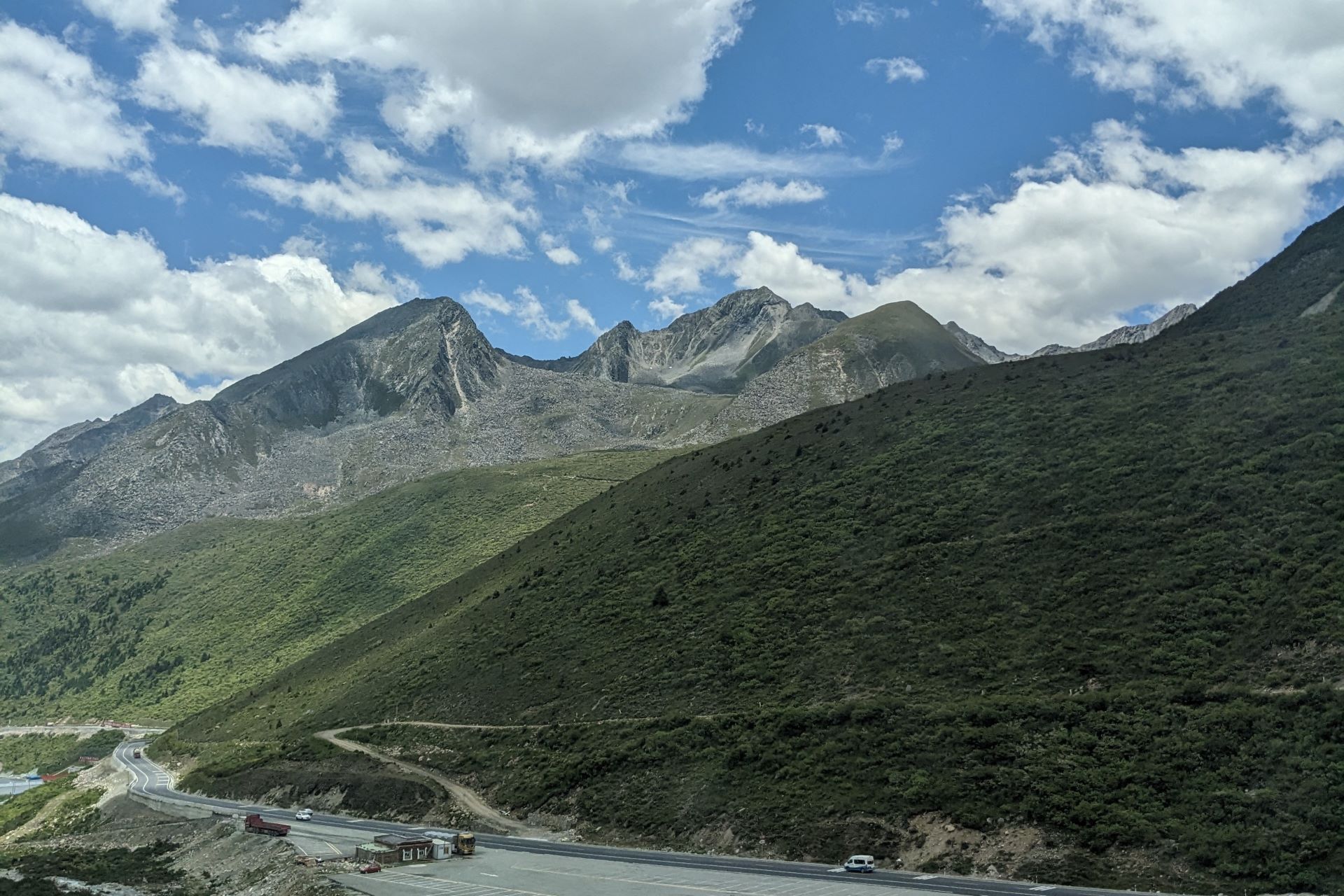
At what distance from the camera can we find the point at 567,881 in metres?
39.1

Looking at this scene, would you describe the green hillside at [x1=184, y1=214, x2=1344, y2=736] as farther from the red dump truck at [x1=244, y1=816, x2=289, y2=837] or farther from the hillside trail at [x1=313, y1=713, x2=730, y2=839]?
the red dump truck at [x1=244, y1=816, x2=289, y2=837]

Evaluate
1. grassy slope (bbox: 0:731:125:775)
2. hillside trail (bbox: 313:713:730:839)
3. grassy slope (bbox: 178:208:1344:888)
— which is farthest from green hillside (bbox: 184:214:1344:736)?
grassy slope (bbox: 0:731:125:775)

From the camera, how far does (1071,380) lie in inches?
3324

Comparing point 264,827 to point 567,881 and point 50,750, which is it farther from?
point 50,750

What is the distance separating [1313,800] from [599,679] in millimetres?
45633

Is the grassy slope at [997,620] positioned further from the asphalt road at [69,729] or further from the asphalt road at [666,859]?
the asphalt road at [69,729]

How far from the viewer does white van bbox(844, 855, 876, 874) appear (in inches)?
1465

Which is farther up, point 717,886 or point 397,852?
point 717,886

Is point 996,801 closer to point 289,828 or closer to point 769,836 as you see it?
point 769,836

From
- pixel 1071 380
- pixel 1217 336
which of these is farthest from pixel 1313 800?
pixel 1217 336

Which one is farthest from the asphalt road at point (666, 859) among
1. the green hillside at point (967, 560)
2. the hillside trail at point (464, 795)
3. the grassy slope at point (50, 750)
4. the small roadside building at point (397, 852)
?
the grassy slope at point (50, 750)

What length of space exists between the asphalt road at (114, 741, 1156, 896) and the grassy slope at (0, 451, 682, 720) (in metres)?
78.7

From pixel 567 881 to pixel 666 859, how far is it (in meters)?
6.10

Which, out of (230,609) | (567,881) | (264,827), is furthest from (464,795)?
(230,609)
